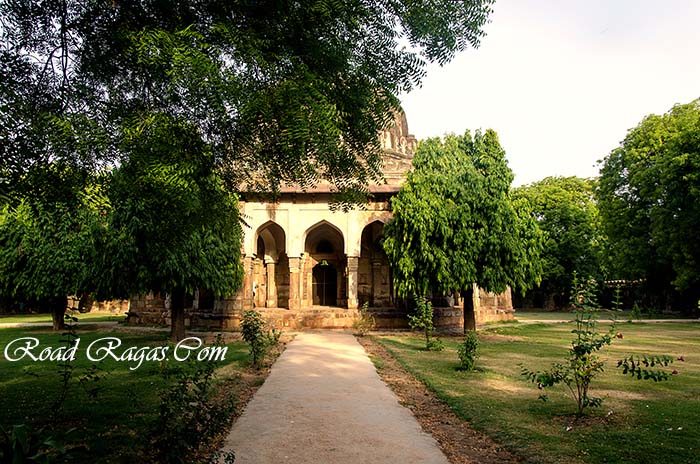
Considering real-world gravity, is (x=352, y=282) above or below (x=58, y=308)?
above

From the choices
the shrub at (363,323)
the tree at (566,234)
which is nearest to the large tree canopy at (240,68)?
the shrub at (363,323)

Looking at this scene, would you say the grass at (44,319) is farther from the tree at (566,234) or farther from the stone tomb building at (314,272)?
the tree at (566,234)

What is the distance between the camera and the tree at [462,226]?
16.4 m

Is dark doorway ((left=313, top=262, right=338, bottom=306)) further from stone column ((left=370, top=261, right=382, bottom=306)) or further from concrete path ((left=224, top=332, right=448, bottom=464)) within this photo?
concrete path ((left=224, top=332, right=448, bottom=464))

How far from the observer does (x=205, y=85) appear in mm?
3561

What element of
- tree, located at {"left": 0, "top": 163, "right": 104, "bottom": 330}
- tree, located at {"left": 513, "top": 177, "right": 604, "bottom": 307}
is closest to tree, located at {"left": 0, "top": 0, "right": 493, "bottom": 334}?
tree, located at {"left": 0, "top": 163, "right": 104, "bottom": 330}

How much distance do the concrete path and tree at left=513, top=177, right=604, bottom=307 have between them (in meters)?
35.7

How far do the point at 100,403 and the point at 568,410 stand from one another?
22.8 feet

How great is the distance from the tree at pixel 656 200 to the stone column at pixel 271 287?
21118 mm

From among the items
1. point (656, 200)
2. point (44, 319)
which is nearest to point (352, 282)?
point (656, 200)

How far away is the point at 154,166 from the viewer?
395 centimetres

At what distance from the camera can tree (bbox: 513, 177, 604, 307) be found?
4184 cm

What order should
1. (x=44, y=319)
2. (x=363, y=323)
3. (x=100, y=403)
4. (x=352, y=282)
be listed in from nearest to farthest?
(x=100, y=403)
(x=363, y=323)
(x=352, y=282)
(x=44, y=319)

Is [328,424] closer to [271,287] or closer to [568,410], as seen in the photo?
[568,410]
